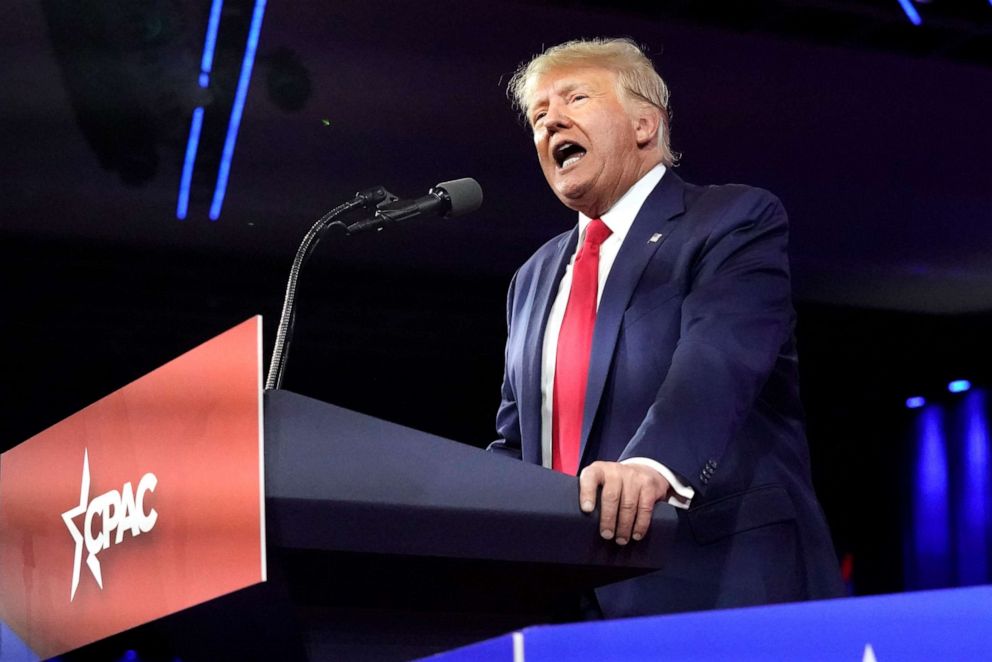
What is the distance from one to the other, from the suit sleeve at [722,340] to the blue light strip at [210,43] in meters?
2.35

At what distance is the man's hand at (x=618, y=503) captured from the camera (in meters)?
1.02

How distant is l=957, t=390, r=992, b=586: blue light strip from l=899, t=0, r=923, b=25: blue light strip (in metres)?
1.83

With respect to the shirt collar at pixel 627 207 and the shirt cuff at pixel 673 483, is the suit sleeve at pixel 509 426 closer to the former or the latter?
the shirt collar at pixel 627 207

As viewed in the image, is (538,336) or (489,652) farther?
(538,336)

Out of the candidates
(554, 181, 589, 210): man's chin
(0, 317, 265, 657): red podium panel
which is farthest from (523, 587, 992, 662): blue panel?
(554, 181, 589, 210): man's chin

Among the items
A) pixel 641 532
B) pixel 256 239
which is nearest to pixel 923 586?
pixel 256 239

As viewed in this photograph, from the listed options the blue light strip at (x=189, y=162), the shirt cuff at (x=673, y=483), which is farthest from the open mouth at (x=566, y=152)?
the blue light strip at (x=189, y=162)

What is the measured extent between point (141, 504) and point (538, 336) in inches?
27.4

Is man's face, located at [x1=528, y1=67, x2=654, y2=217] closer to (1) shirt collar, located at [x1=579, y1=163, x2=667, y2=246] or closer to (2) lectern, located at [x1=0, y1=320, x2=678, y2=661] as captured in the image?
(1) shirt collar, located at [x1=579, y1=163, x2=667, y2=246]

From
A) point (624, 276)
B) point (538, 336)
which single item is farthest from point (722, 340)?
point (538, 336)

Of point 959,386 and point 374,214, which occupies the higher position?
point 959,386

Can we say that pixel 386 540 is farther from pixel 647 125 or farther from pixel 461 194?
pixel 647 125

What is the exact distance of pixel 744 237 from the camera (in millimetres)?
1499

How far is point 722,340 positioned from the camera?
133cm
